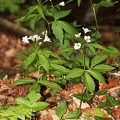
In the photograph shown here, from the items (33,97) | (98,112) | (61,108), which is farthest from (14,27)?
(33,97)

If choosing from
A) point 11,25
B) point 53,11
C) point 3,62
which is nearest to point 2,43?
Answer: point 11,25

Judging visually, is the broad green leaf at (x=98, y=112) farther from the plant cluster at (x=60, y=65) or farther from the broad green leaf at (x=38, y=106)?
the broad green leaf at (x=38, y=106)

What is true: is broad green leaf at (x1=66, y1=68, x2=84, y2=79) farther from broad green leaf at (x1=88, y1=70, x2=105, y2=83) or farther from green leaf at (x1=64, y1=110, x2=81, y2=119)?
green leaf at (x1=64, y1=110, x2=81, y2=119)

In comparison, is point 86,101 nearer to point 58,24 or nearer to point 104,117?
point 104,117

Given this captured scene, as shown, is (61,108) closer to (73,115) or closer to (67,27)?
(73,115)

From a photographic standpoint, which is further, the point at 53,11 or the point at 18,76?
the point at 18,76

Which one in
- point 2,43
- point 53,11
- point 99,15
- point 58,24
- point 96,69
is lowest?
point 96,69
